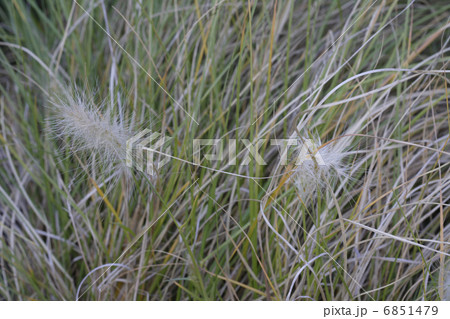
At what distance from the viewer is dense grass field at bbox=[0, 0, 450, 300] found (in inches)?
26.2

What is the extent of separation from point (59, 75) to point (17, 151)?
17 centimetres

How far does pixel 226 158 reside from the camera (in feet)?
2.39

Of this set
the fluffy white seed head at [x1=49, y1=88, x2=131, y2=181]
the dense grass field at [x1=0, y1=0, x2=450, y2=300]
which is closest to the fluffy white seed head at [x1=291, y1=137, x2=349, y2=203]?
the dense grass field at [x1=0, y1=0, x2=450, y2=300]

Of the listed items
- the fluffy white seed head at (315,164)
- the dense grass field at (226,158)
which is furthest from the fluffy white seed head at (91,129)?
the fluffy white seed head at (315,164)

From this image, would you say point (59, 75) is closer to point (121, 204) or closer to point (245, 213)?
point (121, 204)

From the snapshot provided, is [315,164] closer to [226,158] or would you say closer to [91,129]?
[226,158]

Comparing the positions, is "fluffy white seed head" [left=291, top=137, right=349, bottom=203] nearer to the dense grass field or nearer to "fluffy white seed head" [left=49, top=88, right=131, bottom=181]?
the dense grass field

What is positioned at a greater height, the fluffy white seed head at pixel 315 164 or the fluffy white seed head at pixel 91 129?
the fluffy white seed head at pixel 91 129

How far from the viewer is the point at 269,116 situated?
2.43 feet

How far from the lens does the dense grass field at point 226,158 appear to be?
0.67 m

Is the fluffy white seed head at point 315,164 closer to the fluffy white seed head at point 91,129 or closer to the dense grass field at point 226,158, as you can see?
the dense grass field at point 226,158

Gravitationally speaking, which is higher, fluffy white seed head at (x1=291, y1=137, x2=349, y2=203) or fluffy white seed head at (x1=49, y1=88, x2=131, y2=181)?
fluffy white seed head at (x1=49, y1=88, x2=131, y2=181)
